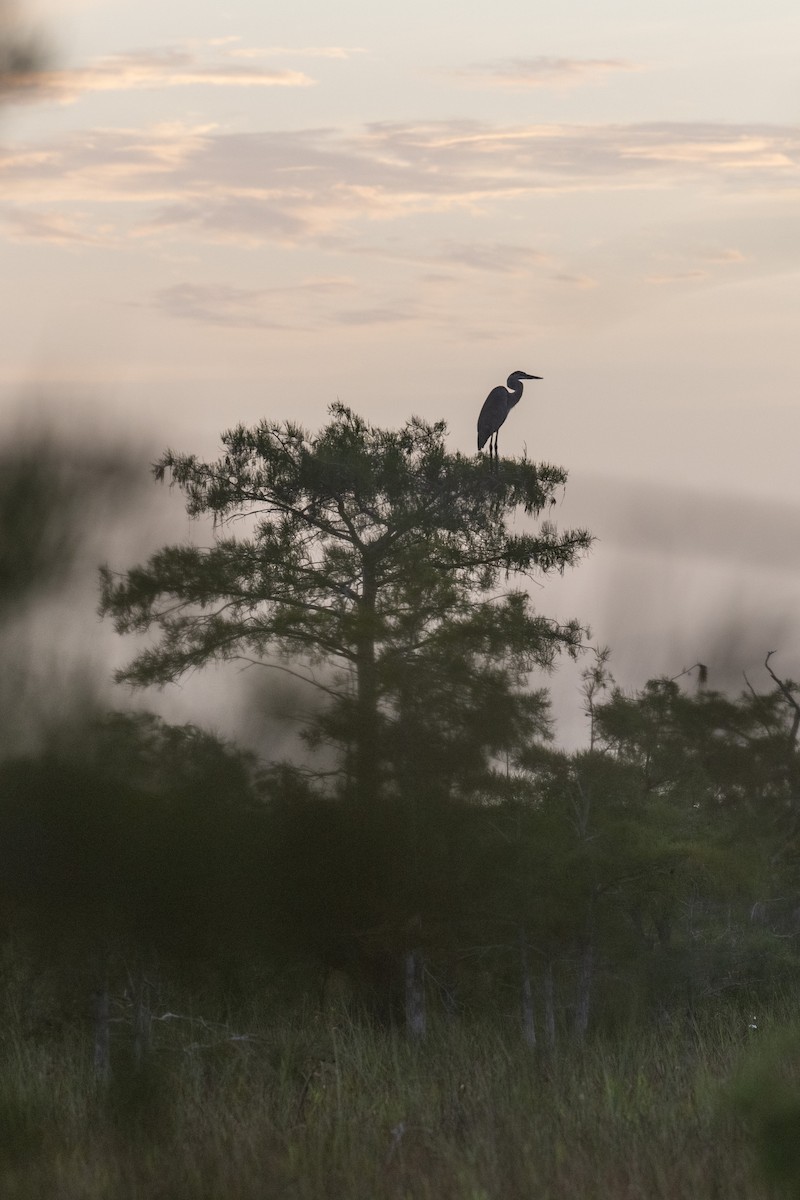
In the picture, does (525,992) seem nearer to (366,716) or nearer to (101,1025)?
(366,716)

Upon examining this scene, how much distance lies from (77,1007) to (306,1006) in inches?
95.4

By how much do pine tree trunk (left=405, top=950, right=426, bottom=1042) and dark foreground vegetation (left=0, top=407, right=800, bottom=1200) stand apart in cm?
6

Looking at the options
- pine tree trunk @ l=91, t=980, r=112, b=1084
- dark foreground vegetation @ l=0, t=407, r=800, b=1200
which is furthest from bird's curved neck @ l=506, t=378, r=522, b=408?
pine tree trunk @ l=91, t=980, r=112, b=1084

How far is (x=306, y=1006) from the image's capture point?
485 inches

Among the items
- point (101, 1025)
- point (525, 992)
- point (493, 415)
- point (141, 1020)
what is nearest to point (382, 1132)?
point (141, 1020)

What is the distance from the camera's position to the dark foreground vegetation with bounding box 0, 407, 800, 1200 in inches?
262

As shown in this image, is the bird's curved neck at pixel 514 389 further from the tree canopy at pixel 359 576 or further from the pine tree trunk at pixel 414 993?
the pine tree trunk at pixel 414 993

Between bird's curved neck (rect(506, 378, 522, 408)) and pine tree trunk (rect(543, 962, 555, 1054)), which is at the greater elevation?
bird's curved neck (rect(506, 378, 522, 408))

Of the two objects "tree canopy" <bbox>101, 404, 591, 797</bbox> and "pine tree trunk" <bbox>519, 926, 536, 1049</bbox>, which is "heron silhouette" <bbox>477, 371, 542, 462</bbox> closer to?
"tree canopy" <bbox>101, 404, 591, 797</bbox>

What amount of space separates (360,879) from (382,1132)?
20.3 ft

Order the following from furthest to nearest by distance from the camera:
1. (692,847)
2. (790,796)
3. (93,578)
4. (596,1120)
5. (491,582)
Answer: (790,796) → (491,582) → (692,847) → (93,578) → (596,1120)

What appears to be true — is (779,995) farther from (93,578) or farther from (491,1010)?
(93,578)

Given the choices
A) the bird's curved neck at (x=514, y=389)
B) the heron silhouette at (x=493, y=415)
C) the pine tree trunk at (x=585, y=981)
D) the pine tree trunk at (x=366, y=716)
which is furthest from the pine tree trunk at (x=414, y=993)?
the bird's curved neck at (x=514, y=389)

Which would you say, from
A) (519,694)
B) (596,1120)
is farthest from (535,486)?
(596,1120)
